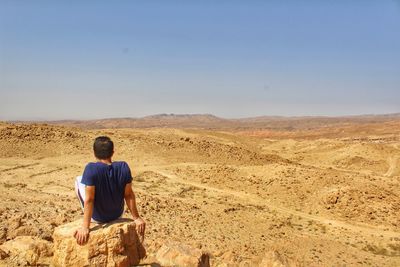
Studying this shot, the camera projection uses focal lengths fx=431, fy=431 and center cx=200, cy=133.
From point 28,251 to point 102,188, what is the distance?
2.20m

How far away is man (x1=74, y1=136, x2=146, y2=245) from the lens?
188 inches

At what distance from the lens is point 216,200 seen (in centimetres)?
1784

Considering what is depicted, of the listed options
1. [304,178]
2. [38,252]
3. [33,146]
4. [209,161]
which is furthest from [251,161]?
[38,252]

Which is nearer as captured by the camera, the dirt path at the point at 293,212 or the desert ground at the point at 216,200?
the desert ground at the point at 216,200

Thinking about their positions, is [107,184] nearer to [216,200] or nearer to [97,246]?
[97,246]

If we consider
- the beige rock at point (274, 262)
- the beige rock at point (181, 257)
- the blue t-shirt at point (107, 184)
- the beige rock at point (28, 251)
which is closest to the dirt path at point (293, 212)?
the beige rock at point (274, 262)

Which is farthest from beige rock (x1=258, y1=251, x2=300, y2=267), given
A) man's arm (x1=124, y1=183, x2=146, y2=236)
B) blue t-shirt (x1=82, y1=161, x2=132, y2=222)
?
blue t-shirt (x1=82, y1=161, x2=132, y2=222)

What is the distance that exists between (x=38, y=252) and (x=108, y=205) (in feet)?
6.38

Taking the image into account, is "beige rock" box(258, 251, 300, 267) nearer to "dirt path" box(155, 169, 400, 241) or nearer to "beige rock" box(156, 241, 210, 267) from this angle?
"beige rock" box(156, 241, 210, 267)

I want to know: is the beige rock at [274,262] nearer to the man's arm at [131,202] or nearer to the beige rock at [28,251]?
the man's arm at [131,202]

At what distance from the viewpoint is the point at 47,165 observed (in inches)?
834

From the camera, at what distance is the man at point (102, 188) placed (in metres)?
4.78

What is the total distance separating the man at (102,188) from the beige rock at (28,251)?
1.62m

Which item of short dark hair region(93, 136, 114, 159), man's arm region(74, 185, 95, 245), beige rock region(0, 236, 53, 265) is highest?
short dark hair region(93, 136, 114, 159)
